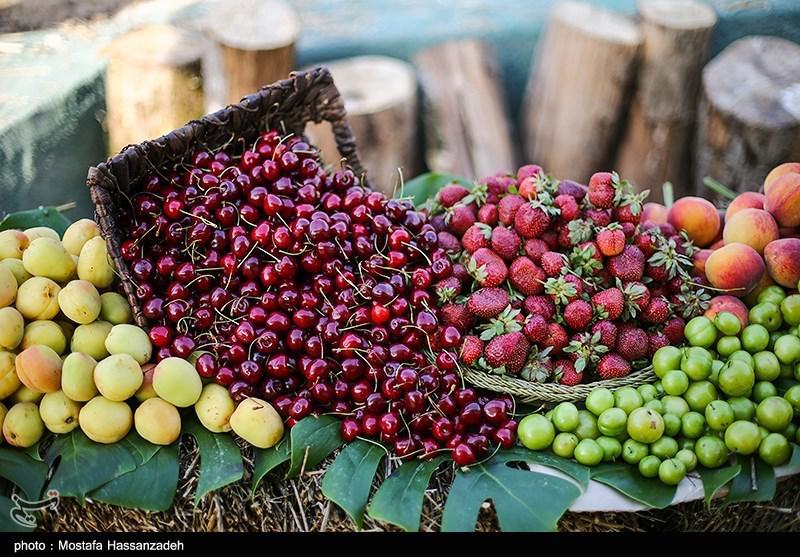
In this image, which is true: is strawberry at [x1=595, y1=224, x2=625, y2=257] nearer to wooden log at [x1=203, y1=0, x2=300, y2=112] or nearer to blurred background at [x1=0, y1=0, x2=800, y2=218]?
blurred background at [x1=0, y1=0, x2=800, y2=218]

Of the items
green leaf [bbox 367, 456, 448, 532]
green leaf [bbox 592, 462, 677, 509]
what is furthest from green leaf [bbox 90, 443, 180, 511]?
green leaf [bbox 592, 462, 677, 509]

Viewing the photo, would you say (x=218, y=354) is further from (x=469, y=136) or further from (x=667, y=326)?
(x=469, y=136)

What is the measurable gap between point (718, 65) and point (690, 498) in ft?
8.66

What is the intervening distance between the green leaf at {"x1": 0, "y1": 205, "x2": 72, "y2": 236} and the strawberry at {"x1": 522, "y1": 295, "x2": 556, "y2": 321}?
1415mm

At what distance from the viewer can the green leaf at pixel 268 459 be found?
1.64m

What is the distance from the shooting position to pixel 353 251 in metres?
1.81

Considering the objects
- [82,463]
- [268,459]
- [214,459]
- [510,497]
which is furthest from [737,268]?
[82,463]

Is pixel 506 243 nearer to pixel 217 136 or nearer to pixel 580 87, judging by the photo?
pixel 217 136

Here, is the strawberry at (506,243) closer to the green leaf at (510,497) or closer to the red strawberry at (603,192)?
the red strawberry at (603,192)

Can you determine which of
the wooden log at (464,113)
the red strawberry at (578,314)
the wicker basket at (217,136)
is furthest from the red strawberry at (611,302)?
the wooden log at (464,113)

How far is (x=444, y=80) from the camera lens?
4.10 m

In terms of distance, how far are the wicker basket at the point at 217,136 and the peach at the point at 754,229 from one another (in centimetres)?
104

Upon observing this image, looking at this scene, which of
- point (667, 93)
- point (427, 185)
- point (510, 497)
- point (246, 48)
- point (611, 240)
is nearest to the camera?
point (510, 497)

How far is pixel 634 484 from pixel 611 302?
428mm
